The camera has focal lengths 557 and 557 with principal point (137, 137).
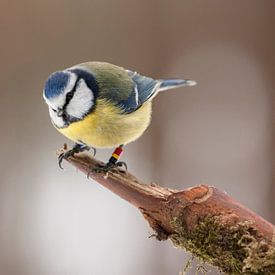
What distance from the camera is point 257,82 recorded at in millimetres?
1949

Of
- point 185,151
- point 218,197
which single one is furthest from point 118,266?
point 218,197

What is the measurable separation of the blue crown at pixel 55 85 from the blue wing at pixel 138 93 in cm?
14

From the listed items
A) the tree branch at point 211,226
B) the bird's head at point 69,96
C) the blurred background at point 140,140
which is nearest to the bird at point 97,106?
the bird's head at point 69,96

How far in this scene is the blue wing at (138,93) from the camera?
3.48 feet

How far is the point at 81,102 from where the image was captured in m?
0.96

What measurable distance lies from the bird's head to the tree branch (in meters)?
0.23

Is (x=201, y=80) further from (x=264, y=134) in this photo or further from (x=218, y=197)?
(x=218, y=197)

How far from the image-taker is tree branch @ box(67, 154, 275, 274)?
62 centimetres

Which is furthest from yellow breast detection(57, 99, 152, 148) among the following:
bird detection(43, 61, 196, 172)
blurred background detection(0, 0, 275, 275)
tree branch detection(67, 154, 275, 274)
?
blurred background detection(0, 0, 275, 275)

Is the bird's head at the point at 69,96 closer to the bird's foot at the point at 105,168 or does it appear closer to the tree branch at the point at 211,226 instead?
the bird's foot at the point at 105,168

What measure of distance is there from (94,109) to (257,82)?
1.10 metres

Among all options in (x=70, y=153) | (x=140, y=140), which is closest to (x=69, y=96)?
(x=70, y=153)

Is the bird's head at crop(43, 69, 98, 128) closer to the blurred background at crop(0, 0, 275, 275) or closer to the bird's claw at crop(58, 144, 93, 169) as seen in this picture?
the bird's claw at crop(58, 144, 93, 169)

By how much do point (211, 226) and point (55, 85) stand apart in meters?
0.39
